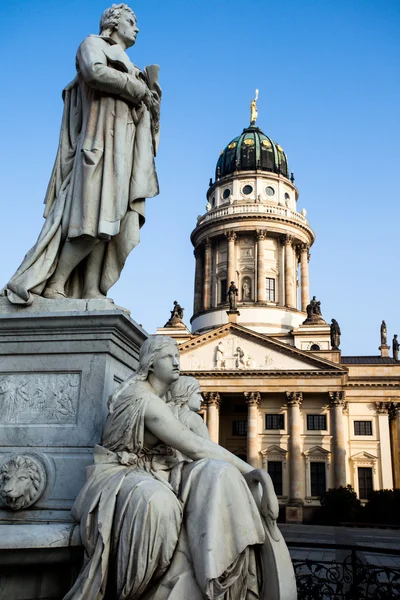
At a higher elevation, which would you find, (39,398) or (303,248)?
(303,248)

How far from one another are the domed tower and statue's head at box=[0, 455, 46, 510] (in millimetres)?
49881

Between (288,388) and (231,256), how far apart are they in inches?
615

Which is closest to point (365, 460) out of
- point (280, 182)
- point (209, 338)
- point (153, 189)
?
point (209, 338)

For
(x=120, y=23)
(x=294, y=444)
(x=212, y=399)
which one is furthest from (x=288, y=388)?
(x=120, y=23)

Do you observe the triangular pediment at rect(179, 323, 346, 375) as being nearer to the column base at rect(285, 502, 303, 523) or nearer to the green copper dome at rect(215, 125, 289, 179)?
the column base at rect(285, 502, 303, 523)

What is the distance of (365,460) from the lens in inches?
1823

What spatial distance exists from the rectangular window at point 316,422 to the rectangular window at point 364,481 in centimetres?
466

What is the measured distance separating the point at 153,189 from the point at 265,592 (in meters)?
2.78

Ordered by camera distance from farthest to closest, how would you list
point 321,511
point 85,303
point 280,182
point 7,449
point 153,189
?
point 280,182 < point 321,511 < point 153,189 < point 85,303 < point 7,449

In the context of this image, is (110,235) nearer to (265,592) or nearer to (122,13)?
(122,13)

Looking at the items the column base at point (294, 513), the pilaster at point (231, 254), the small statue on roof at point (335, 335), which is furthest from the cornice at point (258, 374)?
the pilaster at point (231, 254)

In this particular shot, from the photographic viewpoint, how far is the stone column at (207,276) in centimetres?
5698

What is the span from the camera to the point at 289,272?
184 ft

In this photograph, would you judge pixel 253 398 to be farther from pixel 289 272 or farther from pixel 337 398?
pixel 289 272
